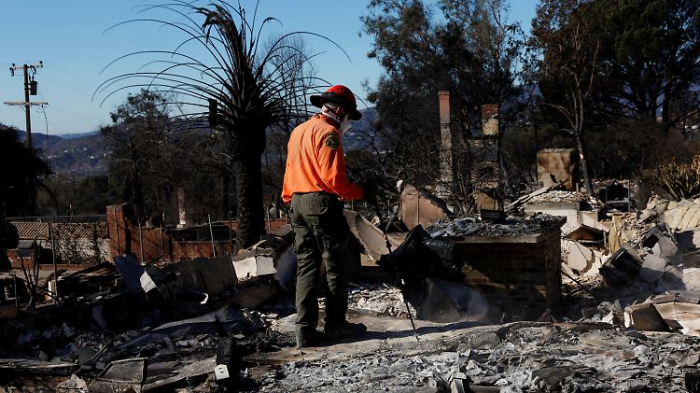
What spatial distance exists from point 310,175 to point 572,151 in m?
21.7

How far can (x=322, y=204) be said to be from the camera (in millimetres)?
5641

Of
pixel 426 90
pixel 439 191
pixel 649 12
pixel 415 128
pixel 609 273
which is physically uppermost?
pixel 649 12

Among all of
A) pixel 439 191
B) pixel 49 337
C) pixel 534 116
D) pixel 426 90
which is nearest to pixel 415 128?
pixel 426 90

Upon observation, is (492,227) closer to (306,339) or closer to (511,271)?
(511,271)

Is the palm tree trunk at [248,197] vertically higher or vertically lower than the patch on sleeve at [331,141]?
lower

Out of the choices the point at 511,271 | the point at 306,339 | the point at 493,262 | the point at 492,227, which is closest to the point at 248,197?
the point at 492,227

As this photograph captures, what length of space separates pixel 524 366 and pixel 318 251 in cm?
203

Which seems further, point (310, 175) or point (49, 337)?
point (49, 337)

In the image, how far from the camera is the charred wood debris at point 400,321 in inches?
182

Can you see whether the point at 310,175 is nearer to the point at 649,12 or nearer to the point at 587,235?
the point at 587,235

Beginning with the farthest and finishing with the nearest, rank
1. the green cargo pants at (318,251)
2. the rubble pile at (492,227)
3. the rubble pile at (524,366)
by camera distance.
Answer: the rubble pile at (492,227) → the green cargo pants at (318,251) → the rubble pile at (524,366)

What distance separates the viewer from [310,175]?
18.6 ft

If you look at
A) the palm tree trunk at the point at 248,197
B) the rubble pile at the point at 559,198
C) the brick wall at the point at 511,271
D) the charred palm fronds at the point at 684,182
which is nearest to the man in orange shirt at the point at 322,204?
the brick wall at the point at 511,271

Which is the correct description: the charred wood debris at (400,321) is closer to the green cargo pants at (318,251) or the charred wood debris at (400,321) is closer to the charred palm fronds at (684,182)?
the green cargo pants at (318,251)
